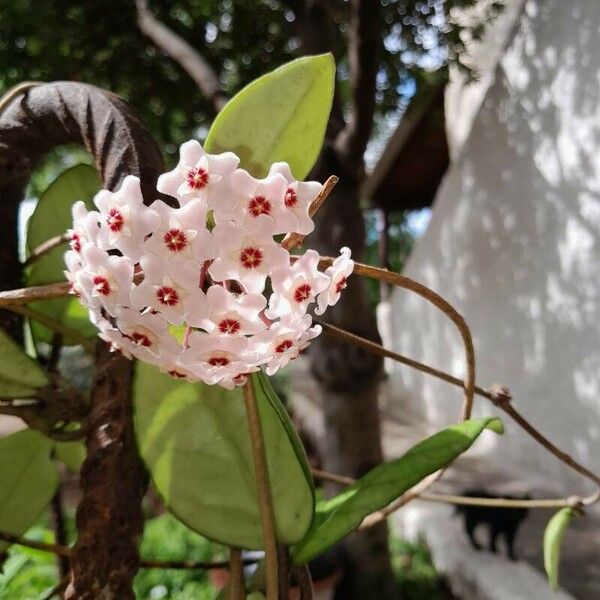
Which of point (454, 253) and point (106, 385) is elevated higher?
point (454, 253)

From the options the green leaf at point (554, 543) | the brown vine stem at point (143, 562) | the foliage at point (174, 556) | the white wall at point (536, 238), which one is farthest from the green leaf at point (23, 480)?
the white wall at point (536, 238)

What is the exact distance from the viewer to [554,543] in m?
0.49

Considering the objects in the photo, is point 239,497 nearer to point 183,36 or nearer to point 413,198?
point 183,36

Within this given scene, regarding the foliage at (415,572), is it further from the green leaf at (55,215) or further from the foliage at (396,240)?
the foliage at (396,240)

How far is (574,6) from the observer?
205 cm

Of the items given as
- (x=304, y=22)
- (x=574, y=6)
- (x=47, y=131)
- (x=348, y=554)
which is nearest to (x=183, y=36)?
(x=304, y=22)

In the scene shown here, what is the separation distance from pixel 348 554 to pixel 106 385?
0.99 meters

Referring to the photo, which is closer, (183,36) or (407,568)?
(407,568)

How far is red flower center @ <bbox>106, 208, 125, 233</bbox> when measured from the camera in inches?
11.6

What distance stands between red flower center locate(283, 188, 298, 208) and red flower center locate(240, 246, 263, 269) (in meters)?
0.03

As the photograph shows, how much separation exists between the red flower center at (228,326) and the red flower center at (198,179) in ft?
0.21

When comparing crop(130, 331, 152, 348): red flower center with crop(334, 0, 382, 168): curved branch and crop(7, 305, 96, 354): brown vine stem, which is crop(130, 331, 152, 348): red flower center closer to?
crop(7, 305, 96, 354): brown vine stem

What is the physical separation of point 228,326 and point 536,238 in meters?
2.13

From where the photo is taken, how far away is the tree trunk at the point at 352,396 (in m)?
1.22
